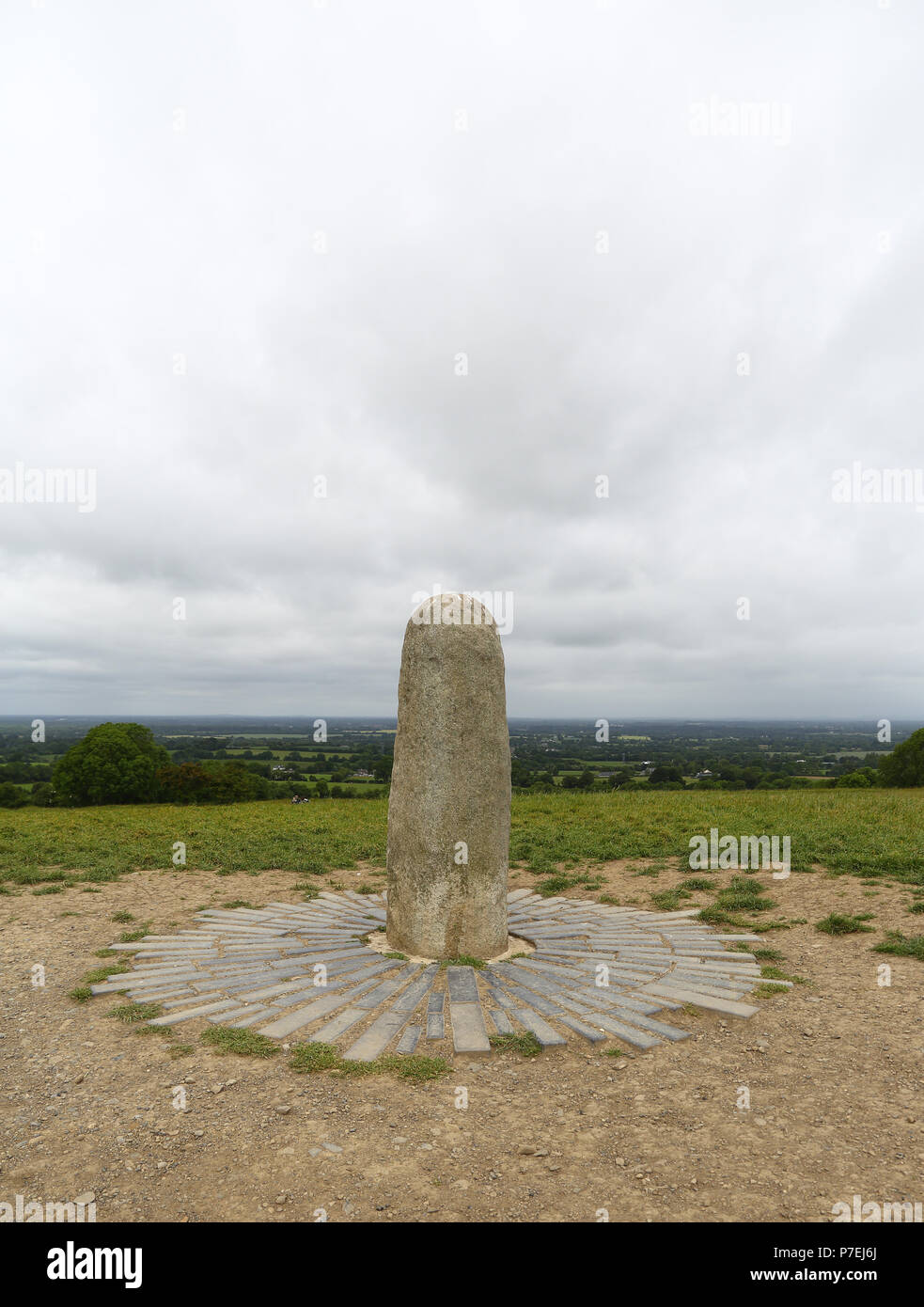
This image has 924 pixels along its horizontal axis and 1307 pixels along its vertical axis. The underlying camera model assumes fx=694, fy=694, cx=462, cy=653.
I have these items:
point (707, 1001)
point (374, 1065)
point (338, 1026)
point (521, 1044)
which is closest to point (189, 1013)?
point (338, 1026)

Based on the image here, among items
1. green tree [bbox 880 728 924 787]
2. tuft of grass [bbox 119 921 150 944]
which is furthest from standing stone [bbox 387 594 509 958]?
green tree [bbox 880 728 924 787]

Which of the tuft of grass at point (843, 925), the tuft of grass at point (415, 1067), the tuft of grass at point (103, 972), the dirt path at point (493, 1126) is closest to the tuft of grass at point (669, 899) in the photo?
the tuft of grass at point (843, 925)

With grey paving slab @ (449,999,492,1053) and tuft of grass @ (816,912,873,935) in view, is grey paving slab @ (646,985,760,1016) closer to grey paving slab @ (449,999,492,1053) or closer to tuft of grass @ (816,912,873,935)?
grey paving slab @ (449,999,492,1053)

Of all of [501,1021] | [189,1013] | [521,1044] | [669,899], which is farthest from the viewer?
[669,899]

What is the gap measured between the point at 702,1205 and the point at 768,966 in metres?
3.73

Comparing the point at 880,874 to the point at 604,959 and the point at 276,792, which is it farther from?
the point at 276,792

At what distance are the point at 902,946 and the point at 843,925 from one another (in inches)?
29.2

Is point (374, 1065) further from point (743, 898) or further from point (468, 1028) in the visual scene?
point (743, 898)

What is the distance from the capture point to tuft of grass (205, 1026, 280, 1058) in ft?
15.6

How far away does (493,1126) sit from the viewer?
3895mm

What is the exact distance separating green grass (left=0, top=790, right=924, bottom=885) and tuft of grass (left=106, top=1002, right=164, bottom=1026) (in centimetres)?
539

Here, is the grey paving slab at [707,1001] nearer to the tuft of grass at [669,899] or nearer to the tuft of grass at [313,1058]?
the tuft of grass at [313,1058]
